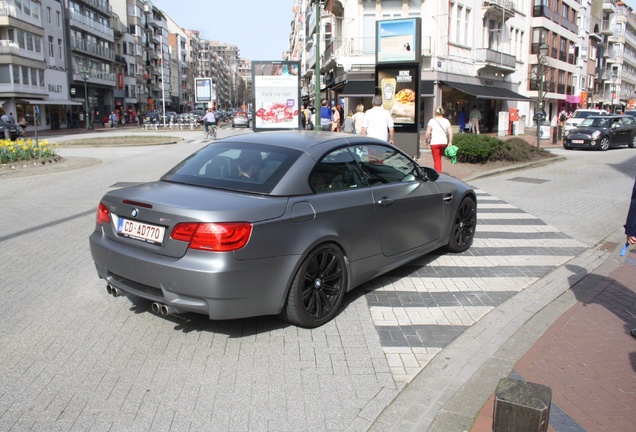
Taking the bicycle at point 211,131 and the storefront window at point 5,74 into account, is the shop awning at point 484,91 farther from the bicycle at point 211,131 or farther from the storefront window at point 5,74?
the storefront window at point 5,74

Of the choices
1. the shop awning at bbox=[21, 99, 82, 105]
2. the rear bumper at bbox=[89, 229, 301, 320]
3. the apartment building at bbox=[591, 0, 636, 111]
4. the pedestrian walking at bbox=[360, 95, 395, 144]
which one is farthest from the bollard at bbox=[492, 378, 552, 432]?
the apartment building at bbox=[591, 0, 636, 111]

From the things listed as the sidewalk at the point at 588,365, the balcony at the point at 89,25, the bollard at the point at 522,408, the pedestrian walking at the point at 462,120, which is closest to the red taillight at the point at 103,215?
the sidewalk at the point at 588,365

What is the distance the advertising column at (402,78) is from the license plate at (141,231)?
1329 cm

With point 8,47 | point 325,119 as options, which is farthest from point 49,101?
point 325,119

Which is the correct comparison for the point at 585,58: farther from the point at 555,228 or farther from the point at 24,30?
the point at 555,228

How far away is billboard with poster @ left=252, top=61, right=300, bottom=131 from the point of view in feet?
70.0

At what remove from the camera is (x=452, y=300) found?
17.7 feet

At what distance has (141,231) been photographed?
14.4ft

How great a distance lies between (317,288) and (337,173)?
1.09 m

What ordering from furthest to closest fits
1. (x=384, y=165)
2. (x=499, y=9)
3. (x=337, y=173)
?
(x=499, y=9)
(x=384, y=165)
(x=337, y=173)

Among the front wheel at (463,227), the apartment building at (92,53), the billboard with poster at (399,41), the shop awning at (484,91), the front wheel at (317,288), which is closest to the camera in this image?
the front wheel at (317,288)

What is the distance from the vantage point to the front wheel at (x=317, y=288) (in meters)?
4.41

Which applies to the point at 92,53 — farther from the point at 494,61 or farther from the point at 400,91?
the point at 400,91

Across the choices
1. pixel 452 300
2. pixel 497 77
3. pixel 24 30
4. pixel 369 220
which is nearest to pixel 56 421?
pixel 369 220
